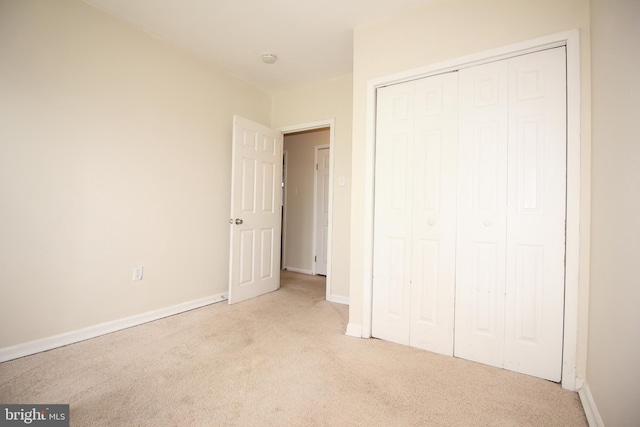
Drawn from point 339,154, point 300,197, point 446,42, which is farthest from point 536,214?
point 300,197

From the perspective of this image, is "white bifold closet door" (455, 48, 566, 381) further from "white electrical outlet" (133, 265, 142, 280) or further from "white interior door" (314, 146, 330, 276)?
"white interior door" (314, 146, 330, 276)

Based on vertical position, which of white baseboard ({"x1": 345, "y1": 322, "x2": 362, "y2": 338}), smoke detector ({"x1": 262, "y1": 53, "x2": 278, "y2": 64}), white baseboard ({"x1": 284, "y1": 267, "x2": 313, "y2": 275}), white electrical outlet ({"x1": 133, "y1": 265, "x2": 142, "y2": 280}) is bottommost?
white baseboard ({"x1": 284, "y1": 267, "x2": 313, "y2": 275})

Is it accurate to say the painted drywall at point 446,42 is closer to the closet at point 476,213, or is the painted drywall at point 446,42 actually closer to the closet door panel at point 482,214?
the closet at point 476,213

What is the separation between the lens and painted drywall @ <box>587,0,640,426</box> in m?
1.01

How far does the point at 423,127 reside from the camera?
210 cm

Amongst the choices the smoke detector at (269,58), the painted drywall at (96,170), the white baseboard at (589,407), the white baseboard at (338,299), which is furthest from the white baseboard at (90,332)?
the white baseboard at (589,407)

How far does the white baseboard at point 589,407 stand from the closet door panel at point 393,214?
97 cm

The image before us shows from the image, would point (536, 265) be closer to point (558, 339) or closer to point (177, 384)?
point (558, 339)

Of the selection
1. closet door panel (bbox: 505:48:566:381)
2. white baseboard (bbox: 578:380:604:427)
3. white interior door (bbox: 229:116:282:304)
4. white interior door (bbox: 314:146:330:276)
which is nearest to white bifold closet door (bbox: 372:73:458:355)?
closet door panel (bbox: 505:48:566:381)

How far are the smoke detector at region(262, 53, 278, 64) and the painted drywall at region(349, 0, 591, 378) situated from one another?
0.95 meters

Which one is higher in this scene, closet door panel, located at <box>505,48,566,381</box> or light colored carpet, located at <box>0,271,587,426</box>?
closet door panel, located at <box>505,48,566,381</box>

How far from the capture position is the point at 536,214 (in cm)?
172

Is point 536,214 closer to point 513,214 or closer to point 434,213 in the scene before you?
point 513,214

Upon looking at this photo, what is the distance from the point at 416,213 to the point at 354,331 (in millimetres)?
1078
